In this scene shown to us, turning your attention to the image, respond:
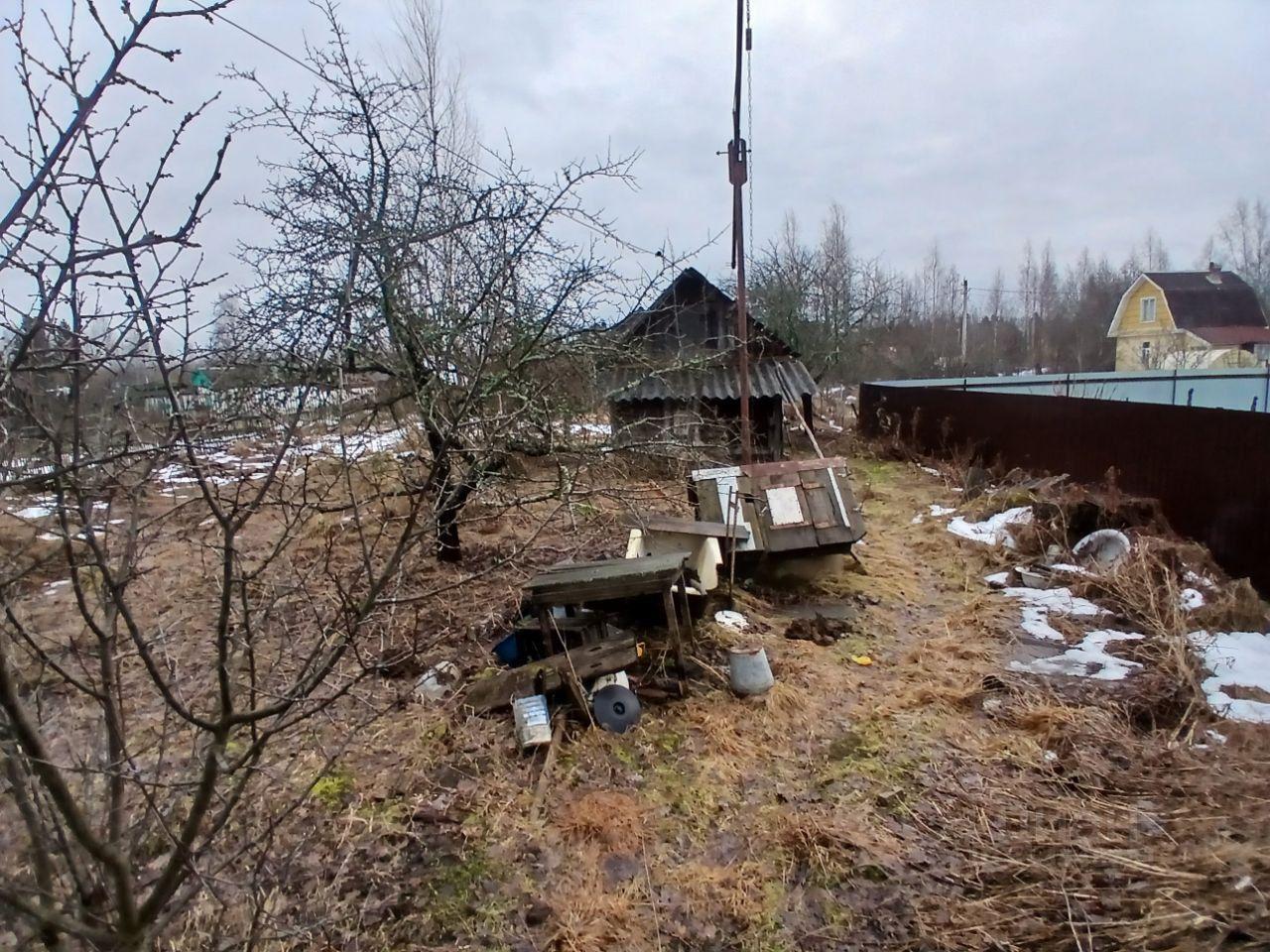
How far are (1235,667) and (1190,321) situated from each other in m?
38.2

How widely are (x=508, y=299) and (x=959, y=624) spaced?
470 cm

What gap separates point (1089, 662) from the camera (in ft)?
18.1

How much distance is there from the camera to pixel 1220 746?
4086 mm

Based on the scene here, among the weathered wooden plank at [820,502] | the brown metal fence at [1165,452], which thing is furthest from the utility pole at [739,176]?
the brown metal fence at [1165,452]

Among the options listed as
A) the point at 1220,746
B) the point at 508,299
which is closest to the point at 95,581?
the point at 508,299

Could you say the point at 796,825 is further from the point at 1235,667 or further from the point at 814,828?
the point at 1235,667

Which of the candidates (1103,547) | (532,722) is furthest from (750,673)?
(1103,547)

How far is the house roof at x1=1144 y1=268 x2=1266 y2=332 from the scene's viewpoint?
35188 mm

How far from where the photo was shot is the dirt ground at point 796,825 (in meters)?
3.02

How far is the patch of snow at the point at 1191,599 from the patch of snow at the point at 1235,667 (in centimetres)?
34

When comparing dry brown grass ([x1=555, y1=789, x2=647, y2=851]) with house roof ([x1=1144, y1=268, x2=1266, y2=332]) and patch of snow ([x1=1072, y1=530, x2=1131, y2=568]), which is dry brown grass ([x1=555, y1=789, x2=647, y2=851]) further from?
house roof ([x1=1144, y1=268, x2=1266, y2=332])

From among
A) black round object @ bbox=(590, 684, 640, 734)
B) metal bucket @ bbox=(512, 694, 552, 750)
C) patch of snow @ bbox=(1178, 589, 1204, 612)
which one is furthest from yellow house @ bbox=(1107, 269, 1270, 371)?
metal bucket @ bbox=(512, 694, 552, 750)

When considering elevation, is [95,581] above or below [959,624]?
above

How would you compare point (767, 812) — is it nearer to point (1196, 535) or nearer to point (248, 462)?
point (248, 462)
